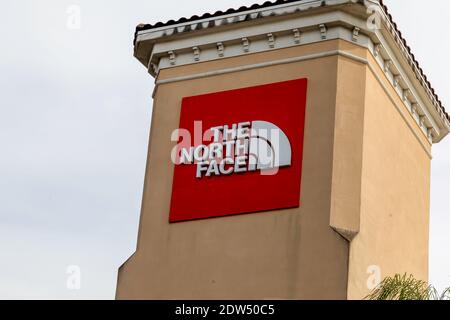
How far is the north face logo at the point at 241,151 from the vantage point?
21812mm

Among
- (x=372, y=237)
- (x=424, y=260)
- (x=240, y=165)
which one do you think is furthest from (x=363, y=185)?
(x=424, y=260)

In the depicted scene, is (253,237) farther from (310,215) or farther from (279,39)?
(279,39)

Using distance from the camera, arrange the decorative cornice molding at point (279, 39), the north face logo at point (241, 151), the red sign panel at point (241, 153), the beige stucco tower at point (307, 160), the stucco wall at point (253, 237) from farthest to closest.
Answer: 1. the decorative cornice molding at point (279, 39)
2. the north face logo at point (241, 151)
3. the red sign panel at point (241, 153)
4. the beige stucco tower at point (307, 160)
5. the stucco wall at point (253, 237)

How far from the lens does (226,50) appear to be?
23.1 meters

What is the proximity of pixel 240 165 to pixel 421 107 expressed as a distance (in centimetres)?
478

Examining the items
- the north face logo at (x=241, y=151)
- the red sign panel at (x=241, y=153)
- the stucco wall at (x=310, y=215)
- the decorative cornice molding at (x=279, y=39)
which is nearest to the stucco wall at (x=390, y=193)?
the stucco wall at (x=310, y=215)

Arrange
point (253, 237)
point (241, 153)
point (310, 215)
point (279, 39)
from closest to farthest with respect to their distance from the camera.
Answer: point (310, 215)
point (253, 237)
point (241, 153)
point (279, 39)

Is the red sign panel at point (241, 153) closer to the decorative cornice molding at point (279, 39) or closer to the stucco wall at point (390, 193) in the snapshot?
the decorative cornice molding at point (279, 39)

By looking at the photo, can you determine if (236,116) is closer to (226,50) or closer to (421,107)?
(226,50)

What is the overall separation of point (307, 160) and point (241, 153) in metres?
1.31

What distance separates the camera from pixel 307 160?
70.8 ft

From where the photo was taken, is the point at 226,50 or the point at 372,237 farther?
the point at 226,50

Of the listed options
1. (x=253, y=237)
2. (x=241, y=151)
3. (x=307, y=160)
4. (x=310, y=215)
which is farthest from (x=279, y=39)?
(x=253, y=237)

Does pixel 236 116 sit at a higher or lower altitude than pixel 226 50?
lower
